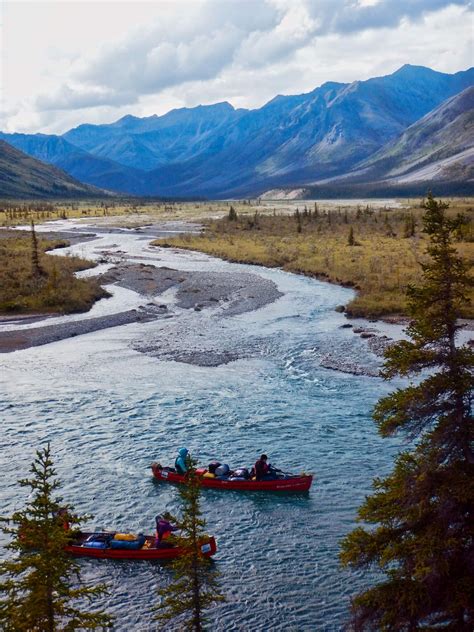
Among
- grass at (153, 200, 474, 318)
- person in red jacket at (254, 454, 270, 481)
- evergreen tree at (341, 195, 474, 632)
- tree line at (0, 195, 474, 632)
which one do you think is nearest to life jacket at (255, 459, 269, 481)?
person in red jacket at (254, 454, 270, 481)

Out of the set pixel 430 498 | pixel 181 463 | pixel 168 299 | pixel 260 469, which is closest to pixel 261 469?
pixel 260 469

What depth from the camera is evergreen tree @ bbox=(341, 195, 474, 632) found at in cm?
1352

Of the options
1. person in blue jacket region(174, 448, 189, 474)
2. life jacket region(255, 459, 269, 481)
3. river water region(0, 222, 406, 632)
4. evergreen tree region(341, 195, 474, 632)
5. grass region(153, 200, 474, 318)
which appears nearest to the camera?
evergreen tree region(341, 195, 474, 632)

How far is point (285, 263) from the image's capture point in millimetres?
90625

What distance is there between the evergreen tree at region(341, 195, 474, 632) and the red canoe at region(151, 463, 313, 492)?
12.0 metres

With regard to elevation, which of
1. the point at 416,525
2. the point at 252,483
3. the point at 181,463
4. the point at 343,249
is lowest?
the point at 252,483

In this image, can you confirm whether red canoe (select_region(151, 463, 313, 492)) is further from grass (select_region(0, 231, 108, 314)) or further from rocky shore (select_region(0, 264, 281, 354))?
grass (select_region(0, 231, 108, 314))

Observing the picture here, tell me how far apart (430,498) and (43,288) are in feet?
197

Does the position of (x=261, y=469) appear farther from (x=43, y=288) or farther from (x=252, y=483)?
(x=43, y=288)

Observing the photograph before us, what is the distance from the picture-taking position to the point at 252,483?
90.8 feet

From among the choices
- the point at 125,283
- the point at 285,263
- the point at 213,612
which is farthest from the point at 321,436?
the point at 285,263

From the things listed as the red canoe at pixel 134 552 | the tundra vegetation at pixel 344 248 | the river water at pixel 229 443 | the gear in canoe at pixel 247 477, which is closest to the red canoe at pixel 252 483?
the gear in canoe at pixel 247 477

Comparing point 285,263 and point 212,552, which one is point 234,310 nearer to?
point 285,263

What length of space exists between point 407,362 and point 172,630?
11213 millimetres
